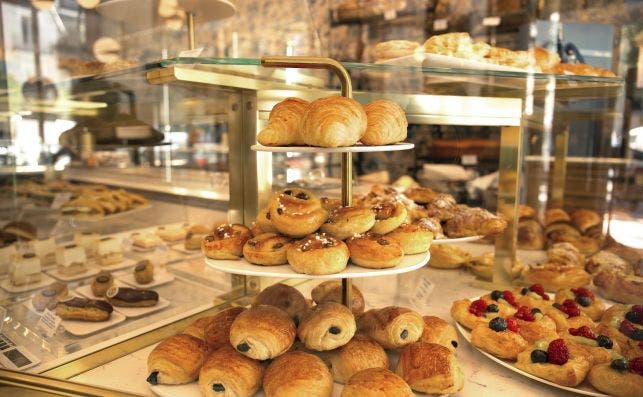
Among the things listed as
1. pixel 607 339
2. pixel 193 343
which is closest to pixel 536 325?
pixel 607 339

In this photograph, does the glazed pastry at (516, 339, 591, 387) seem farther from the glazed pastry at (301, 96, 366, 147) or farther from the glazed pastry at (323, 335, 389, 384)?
the glazed pastry at (301, 96, 366, 147)

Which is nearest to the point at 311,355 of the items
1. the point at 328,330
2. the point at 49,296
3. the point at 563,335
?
the point at 328,330

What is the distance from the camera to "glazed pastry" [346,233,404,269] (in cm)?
130

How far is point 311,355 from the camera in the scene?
132 cm

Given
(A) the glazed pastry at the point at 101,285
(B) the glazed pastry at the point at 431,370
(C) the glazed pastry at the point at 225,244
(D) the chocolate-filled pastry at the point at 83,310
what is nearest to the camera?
(B) the glazed pastry at the point at 431,370

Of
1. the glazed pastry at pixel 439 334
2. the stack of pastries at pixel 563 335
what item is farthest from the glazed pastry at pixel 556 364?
the glazed pastry at pixel 439 334

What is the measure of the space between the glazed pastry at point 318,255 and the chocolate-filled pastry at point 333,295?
0.43 meters

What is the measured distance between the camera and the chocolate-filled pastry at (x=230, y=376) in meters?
1.23

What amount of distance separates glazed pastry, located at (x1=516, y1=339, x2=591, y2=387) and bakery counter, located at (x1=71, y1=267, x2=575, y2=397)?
6 centimetres

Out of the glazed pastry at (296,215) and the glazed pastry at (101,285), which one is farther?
the glazed pastry at (101,285)

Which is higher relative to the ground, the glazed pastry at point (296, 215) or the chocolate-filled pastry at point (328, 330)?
the glazed pastry at point (296, 215)

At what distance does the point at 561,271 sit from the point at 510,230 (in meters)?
0.31

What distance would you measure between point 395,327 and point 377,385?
0.28 meters

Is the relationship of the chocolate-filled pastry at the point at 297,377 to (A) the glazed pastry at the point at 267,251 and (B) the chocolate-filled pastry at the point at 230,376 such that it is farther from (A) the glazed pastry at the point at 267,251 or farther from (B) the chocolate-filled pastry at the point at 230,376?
(A) the glazed pastry at the point at 267,251
